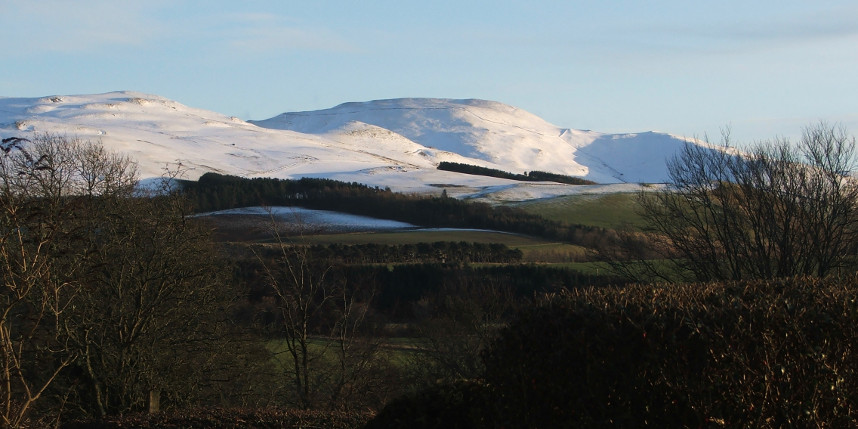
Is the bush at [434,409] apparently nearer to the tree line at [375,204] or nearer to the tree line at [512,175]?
the tree line at [375,204]

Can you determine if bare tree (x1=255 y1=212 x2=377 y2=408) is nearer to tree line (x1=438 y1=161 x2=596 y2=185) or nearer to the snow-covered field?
the snow-covered field

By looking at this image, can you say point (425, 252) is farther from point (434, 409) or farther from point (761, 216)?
point (434, 409)

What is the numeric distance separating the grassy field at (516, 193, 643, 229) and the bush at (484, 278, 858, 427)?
73.3m

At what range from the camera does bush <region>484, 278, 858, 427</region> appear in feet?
20.5

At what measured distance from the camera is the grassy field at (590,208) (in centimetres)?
8444

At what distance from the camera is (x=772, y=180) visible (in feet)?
102

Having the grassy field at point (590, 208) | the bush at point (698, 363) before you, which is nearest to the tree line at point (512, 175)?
the grassy field at point (590, 208)

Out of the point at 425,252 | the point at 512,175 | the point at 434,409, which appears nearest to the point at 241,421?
the point at 434,409

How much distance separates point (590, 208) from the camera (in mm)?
93125

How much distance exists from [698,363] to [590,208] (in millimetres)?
88445

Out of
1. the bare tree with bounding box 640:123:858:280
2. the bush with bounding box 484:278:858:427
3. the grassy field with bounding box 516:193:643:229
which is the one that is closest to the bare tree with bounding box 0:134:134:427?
the bush with bounding box 484:278:858:427

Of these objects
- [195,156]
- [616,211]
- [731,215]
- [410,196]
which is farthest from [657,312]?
[195,156]

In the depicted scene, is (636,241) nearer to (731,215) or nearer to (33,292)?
(731,215)

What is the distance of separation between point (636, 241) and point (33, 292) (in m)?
25.0
